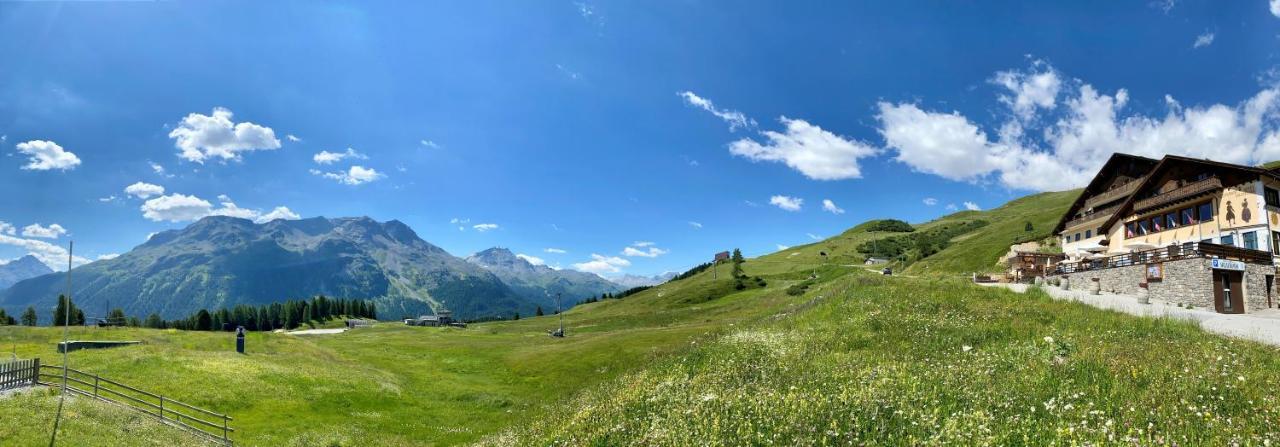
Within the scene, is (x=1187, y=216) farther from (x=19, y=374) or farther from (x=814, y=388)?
(x=19, y=374)

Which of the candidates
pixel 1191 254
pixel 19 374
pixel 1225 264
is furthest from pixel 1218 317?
pixel 19 374

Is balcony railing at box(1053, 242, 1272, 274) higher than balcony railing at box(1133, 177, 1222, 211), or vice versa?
balcony railing at box(1133, 177, 1222, 211)

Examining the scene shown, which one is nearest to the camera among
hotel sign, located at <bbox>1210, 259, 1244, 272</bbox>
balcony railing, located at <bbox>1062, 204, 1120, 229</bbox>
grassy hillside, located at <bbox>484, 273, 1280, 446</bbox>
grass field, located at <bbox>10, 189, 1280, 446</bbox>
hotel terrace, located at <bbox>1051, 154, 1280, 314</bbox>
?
grassy hillside, located at <bbox>484, 273, 1280, 446</bbox>

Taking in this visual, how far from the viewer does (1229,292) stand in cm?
4191

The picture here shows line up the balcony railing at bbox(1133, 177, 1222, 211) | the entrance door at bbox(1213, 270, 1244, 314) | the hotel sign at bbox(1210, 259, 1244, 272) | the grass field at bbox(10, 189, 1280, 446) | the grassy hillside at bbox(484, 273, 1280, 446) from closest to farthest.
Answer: the grassy hillside at bbox(484, 273, 1280, 446)
the grass field at bbox(10, 189, 1280, 446)
the hotel sign at bbox(1210, 259, 1244, 272)
the entrance door at bbox(1213, 270, 1244, 314)
the balcony railing at bbox(1133, 177, 1222, 211)

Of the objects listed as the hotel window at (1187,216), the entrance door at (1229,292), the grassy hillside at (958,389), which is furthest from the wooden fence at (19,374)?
the hotel window at (1187,216)

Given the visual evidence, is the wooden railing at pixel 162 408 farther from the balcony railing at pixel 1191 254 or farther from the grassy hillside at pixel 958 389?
the balcony railing at pixel 1191 254

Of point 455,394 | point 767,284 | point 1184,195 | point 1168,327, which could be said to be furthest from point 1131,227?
point 767,284

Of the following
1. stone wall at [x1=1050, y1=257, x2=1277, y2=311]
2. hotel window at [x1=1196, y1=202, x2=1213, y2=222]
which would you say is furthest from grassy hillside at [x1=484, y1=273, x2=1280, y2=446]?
hotel window at [x1=1196, y1=202, x2=1213, y2=222]

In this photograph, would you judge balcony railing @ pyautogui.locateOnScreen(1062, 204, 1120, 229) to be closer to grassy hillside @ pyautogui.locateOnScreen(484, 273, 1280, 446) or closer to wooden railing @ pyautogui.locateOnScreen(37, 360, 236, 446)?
grassy hillside @ pyautogui.locateOnScreen(484, 273, 1280, 446)

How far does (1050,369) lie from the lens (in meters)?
19.4

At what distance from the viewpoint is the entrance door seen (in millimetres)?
41750

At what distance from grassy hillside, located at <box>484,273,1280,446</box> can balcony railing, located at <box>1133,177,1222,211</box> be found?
3422cm

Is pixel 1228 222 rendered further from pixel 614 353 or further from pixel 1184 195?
pixel 614 353
